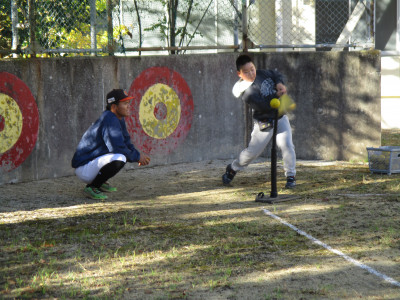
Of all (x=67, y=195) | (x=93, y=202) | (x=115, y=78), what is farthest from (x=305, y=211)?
(x=115, y=78)

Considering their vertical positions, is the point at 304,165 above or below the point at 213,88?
below

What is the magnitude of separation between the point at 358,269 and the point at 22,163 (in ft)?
17.7

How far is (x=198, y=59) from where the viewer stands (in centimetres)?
1055

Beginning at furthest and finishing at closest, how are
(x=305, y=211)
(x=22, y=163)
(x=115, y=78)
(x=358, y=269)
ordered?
(x=115, y=78)
(x=22, y=163)
(x=305, y=211)
(x=358, y=269)

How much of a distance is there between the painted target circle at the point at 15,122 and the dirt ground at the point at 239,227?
0.43 m

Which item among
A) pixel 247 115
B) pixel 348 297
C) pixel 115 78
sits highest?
pixel 115 78

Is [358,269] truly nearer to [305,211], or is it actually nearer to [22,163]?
[305,211]

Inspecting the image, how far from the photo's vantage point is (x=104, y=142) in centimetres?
801

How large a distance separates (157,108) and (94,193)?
257 centimetres

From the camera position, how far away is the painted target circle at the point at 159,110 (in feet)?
32.7

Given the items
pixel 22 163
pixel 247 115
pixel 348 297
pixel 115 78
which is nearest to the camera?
pixel 348 297

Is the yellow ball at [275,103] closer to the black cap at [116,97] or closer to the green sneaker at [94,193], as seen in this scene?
the black cap at [116,97]

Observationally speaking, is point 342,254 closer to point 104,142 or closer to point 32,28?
point 104,142

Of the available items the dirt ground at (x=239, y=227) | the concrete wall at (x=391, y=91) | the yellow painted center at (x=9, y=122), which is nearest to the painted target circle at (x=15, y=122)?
Answer: the yellow painted center at (x=9, y=122)
